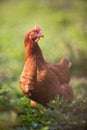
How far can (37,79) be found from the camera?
4.57m

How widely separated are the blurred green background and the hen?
1.08 meters

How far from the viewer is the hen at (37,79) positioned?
15.0 feet

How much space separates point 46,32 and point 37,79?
491 cm

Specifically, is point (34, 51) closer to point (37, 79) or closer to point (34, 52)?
point (34, 52)

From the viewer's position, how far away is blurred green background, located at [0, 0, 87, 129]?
766 centimetres

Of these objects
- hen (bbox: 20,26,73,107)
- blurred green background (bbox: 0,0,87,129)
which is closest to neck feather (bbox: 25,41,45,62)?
hen (bbox: 20,26,73,107)

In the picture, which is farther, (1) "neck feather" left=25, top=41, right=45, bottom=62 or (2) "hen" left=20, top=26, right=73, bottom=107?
(1) "neck feather" left=25, top=41, right=45, bottom=62

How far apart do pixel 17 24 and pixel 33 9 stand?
92cm

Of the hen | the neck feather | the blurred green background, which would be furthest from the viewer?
the blurred green background

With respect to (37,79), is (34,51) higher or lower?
higher

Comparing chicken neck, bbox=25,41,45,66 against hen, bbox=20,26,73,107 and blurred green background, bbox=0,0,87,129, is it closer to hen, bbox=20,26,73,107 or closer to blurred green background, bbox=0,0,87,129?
hen, bbox=20,26,73,107

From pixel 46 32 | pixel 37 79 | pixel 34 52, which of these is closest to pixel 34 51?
pixel 34 52

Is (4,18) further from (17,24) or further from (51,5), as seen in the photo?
(51,5)

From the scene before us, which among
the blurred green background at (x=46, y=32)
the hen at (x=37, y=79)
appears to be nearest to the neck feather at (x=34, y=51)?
the hen at (x=37, y=79)
